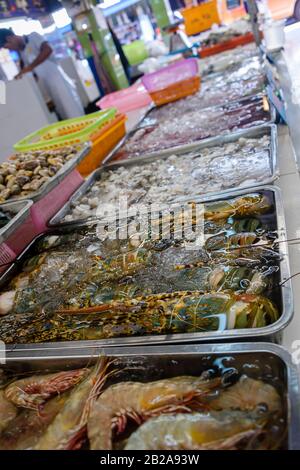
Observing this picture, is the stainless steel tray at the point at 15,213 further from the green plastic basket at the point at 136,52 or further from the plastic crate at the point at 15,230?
the green plastic basket at the point at 136,52

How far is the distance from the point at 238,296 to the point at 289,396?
46 centimetres

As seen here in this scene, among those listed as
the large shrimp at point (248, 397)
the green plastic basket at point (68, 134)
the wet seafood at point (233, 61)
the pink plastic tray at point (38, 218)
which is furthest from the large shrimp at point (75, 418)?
the wet seafood at point (233, 61)

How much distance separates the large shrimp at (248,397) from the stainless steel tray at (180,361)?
0.03 meters

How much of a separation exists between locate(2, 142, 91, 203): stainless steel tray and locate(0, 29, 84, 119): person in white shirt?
3.79m

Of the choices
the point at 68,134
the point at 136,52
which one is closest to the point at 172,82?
the point at 68,134

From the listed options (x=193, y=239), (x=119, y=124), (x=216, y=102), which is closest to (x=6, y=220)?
(x=193, y=239)

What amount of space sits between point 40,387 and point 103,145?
262 centimetres

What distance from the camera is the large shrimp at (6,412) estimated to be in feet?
3.97

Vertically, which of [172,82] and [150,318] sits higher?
[172,82]

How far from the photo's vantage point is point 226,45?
6648mm

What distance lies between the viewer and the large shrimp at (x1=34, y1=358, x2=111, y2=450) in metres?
1.03

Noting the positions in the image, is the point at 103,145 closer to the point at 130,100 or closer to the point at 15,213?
the point at 15,213

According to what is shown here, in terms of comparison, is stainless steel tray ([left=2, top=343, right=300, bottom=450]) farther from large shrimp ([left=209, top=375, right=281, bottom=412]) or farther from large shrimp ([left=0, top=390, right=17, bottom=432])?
large shrimp ([left=0, top=390, right=17, bottom=432])

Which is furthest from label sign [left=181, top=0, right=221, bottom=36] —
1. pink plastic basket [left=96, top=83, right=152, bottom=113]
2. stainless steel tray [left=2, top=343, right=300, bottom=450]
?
stainless steel tray [left=2, top=343, right=300, bottom=450]
